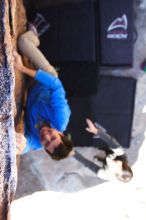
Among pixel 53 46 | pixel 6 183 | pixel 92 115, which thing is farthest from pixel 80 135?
pixel 6 183

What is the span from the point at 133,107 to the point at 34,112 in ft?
3.23

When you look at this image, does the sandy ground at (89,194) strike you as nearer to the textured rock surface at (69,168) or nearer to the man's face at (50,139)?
the textured rock surface at (69,168)

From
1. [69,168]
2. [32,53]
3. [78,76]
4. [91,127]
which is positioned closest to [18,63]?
[32,53]

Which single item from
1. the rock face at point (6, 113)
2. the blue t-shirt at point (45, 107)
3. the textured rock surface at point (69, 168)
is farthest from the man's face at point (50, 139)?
the rock face at point (6, 113)

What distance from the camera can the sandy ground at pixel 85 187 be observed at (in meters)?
2.83

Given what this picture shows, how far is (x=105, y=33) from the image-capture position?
2736 millimetres

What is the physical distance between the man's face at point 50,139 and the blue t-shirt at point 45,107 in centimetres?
12

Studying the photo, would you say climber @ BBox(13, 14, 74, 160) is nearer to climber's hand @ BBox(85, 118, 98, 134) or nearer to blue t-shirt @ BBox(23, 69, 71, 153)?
blue t-shirt @ BBox(23, 69, 71, 153)

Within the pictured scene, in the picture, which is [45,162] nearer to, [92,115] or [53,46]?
[92,115]

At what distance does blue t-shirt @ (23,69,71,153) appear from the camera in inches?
81.3

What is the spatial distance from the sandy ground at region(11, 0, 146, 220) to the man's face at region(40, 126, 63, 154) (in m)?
0.97

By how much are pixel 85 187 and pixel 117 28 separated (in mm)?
→ 1199

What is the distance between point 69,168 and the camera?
2.94 metres

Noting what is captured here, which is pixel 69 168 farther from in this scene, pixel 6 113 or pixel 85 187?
pixel 6 113
